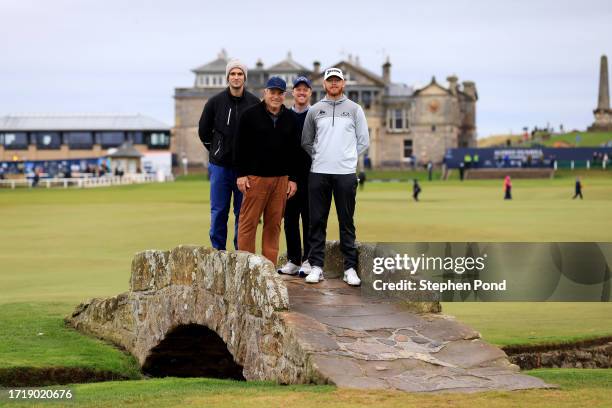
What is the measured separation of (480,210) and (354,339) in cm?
3831

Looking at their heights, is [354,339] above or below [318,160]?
below

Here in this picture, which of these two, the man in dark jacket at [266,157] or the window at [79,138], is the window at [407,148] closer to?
the window at [79,138]

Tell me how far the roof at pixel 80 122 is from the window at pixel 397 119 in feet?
80.0

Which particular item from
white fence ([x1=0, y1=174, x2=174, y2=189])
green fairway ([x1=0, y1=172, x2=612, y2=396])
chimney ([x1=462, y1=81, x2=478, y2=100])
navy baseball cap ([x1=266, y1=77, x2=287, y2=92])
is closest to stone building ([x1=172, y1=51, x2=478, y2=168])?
chimney ([x1=462, y1=81, x2=478, y2=100])

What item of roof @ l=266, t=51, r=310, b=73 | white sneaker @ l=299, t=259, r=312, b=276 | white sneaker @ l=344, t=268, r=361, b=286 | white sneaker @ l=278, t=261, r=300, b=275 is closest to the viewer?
white sneaker @ l=344, t=268, r=361, b=286

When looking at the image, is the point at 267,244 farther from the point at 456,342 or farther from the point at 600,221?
the point at 600,221

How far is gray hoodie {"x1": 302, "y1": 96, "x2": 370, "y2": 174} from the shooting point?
1279cm

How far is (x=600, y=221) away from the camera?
41250 millimetres

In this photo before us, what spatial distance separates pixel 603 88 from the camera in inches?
5108

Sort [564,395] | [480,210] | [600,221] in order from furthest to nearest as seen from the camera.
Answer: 1. [480,210]
2. [600,221]
3. [564,395]

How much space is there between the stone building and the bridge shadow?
356ft

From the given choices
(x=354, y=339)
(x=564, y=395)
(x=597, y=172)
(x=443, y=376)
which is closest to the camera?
(x=564, y=395)

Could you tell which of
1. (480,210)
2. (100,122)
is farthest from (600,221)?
(100,122)

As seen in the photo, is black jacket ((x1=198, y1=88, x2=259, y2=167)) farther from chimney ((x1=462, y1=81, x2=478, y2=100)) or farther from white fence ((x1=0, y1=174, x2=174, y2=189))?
chimney ((x1=462, y1=81, x2=478, y2=100))
